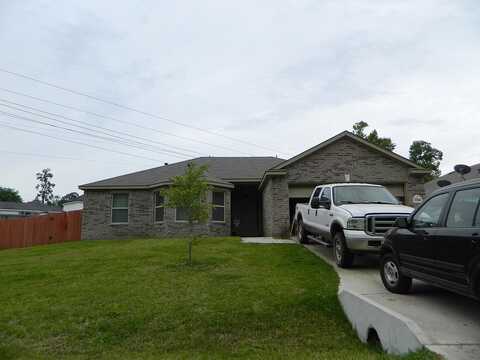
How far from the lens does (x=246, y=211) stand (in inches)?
888

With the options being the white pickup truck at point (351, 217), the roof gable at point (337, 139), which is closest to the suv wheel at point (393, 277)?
the white pickup truck at point (351, 217)

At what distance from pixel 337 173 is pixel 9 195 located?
9061 cm

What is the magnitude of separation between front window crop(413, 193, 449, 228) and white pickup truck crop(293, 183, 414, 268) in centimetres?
216

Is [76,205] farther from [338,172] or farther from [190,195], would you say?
[190,195]

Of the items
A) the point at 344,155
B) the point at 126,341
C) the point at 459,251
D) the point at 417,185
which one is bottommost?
the point at 126,341

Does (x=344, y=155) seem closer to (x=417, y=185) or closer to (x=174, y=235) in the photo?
(x=417, y=185)

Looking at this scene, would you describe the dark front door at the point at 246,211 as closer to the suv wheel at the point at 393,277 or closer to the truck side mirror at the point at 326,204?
the truck side mirror at the point at 326,204

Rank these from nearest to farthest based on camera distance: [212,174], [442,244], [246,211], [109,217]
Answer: [442,244] → [109,217] → [212,174] → [246,211]

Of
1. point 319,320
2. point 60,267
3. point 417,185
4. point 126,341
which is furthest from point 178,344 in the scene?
point 417,185

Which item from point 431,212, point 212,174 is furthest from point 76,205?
point 431,212

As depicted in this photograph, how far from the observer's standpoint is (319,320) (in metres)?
5.93

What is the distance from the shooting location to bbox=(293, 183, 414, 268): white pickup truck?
772 cm

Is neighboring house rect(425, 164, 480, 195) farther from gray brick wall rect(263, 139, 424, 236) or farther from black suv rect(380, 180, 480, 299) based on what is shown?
black suv rect(380, 180, 480, 299)

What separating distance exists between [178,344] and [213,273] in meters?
3.41
